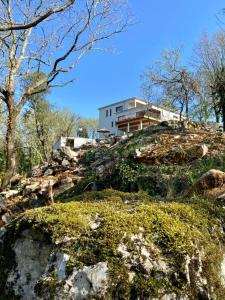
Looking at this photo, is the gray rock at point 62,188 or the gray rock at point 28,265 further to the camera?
the gray rock at point 62,188

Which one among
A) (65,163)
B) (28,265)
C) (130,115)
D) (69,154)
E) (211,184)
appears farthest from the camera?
(130,115)

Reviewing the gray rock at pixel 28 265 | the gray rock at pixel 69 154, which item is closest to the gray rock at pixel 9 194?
the gray rock at pixel 69 154

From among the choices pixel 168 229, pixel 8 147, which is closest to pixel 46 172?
pixel 8 147

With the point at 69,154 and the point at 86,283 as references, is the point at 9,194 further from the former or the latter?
the point at 86,283

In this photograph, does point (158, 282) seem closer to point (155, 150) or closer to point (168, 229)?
point (168, 229)

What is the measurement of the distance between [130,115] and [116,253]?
54.6 meters

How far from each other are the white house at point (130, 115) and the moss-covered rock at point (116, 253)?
42707 millimetres

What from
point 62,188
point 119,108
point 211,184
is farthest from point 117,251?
point 119,108

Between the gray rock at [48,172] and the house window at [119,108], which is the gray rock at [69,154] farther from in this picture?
the house window at [119,108]

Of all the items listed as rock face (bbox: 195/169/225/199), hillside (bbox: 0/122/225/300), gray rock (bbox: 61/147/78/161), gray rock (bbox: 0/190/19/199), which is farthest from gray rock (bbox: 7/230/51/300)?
gray rock (bbox: 61/147/78/161)

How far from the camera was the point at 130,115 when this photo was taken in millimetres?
56781

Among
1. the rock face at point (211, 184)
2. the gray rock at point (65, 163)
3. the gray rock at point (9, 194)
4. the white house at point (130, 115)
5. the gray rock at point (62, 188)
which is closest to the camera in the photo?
the rock face at point (211, 184)

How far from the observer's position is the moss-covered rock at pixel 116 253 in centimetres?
242

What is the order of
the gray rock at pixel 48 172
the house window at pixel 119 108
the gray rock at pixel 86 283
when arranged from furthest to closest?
the house window at pixel 119 108 < the gray rock at pixel 48 172 < the gray rock at pixel 86 283
